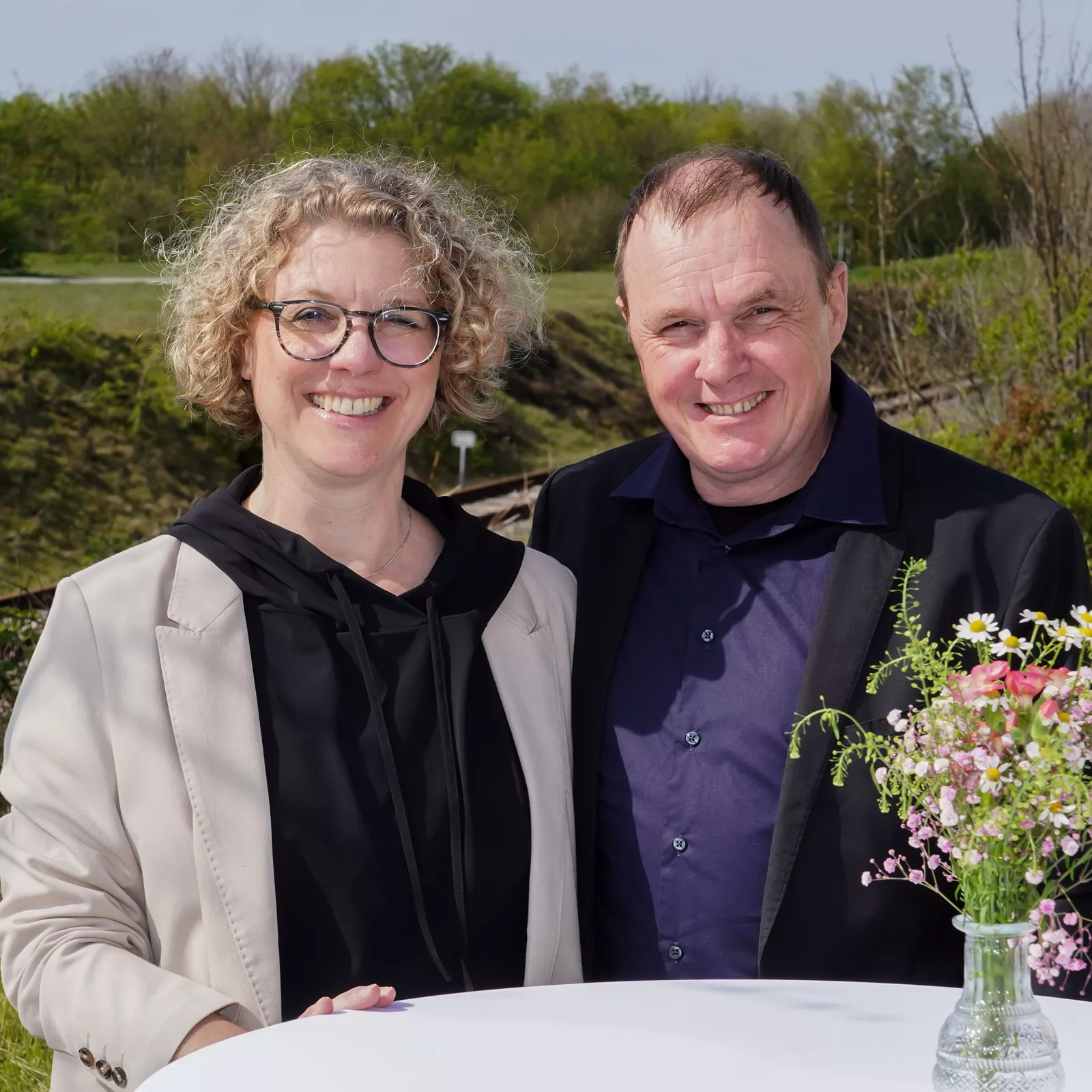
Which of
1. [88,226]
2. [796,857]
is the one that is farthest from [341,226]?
[88,226]

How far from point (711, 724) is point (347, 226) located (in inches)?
48.4

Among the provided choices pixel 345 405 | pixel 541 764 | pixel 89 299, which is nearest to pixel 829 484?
pixel 541 764

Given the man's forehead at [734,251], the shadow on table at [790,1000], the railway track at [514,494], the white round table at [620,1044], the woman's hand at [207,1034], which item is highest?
the man's forehead at [734,251]

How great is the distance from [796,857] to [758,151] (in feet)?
5.10

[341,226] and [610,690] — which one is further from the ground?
[341,226]

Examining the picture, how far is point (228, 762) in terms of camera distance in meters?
2.44

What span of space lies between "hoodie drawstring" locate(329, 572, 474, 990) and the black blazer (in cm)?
40

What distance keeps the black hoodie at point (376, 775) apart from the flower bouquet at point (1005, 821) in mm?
939

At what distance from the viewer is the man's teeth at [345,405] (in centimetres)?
268

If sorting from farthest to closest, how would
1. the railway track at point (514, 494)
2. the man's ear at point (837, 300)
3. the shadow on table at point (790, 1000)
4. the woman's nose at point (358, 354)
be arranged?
the railway track at point (514, 494)
the man's ear at point (837, 300)
the woman's nose at point (358, 354)
the shadow on table at point (790, 1000)

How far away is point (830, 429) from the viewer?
10.5 feet

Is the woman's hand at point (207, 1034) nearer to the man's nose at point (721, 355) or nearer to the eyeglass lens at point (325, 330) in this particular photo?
the eyeglass lens at point (325, 330)

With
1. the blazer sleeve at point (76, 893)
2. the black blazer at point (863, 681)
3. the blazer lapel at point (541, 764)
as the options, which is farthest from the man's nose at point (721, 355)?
the blazer sleeve at point (76, 893)

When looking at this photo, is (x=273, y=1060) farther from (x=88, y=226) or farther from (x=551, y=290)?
(x=551, y=290)
